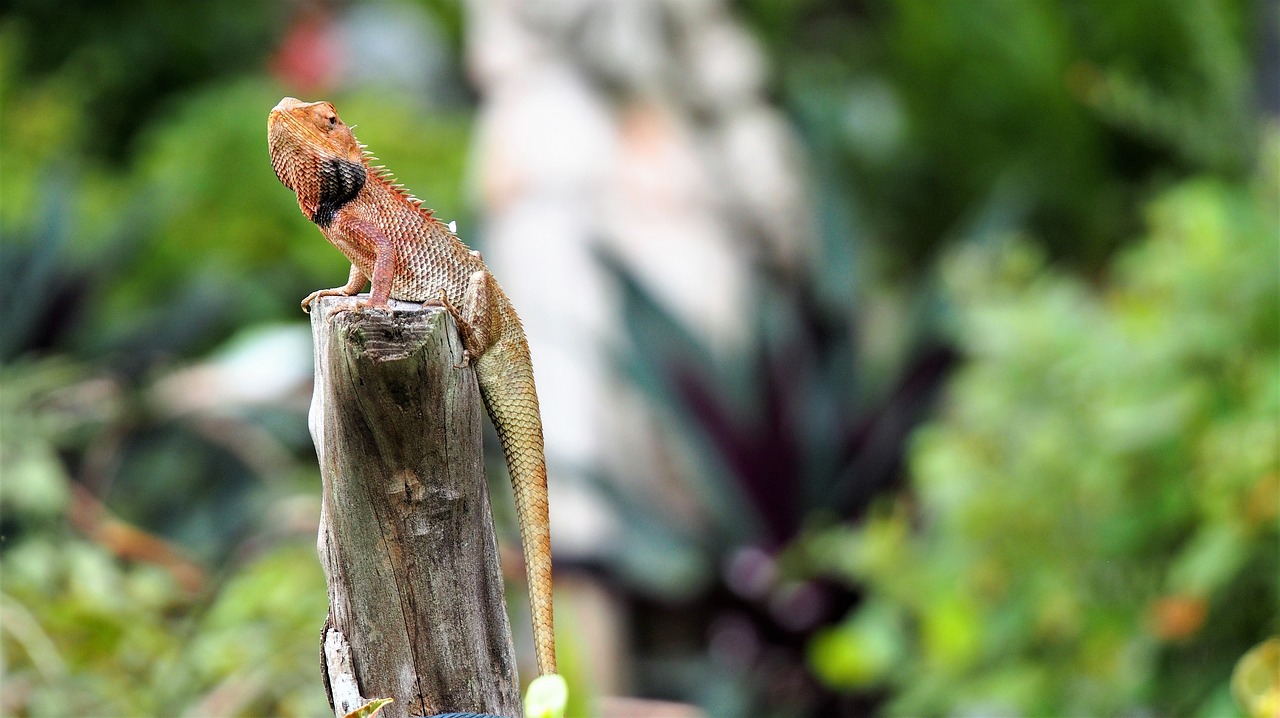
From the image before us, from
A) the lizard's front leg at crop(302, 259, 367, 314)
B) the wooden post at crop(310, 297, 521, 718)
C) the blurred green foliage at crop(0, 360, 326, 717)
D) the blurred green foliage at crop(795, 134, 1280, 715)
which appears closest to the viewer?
the wooden post at crop(310, 297, 521, 718)

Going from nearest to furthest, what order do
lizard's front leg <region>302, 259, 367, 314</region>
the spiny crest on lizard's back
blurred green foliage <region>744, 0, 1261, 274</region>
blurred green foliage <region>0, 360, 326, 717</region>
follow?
lizard's front leg <region>302, 259, 367, 314</region> → the spiny crest on lizard's back → blurred green foliage <region>0, 360, 326, 717</region> → blurred green foliage <region>744, 0, 1261, 274</region>

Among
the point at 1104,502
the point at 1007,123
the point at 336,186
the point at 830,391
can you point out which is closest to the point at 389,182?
the point at 336,186

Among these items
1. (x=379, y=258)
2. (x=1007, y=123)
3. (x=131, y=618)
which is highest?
(x=379, y=258)

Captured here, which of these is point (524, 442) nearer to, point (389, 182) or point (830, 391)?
point (389, 182)

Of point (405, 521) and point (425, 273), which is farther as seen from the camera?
point (425, 273)

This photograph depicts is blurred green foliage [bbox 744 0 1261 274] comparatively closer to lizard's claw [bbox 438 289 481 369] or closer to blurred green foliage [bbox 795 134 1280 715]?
blurred green foliage [bbox 795 134 1280 715]

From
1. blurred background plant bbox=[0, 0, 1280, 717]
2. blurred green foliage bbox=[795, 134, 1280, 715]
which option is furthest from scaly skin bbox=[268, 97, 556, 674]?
blurred green foliage bbox=[795, 134, 1280, 715]
